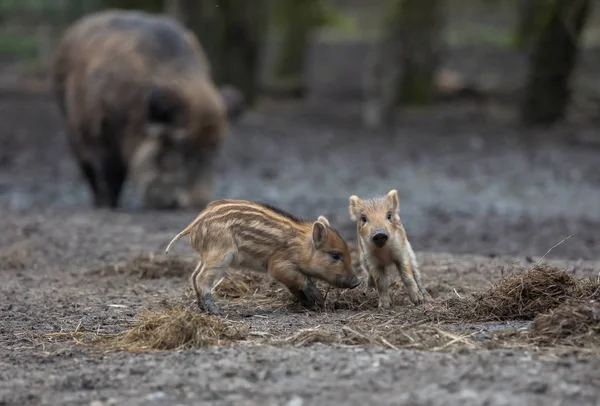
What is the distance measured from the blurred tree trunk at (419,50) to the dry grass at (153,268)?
11449 millimetres

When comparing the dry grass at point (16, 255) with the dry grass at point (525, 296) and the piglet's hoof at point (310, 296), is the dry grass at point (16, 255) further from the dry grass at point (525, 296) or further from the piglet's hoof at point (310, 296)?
the dry grass at point (525, 296)

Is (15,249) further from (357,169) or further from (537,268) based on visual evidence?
(357,169)

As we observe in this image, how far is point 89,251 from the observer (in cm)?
923

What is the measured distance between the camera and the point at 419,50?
20234mm

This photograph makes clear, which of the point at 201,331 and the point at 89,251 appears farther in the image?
the point at 89,251

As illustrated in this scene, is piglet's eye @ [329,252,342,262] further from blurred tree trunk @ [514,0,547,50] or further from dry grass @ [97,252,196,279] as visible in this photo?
blurred tree trunk @ [514,0,547,50]

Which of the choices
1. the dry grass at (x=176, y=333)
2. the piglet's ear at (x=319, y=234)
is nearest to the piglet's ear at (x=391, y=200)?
the piglet's ear at (x=319, y=234)

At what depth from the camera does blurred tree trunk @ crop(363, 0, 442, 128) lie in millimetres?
18688

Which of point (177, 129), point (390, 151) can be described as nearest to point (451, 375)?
point (177, 129)

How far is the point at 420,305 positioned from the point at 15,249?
3936 millimetres

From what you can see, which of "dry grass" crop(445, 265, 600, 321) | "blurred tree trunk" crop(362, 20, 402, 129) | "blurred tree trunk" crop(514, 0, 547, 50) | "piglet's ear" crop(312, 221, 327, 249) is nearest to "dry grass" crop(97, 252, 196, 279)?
"piglet's ear" crop(312, 221, 327, 249)

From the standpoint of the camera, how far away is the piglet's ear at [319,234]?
21.0 feet

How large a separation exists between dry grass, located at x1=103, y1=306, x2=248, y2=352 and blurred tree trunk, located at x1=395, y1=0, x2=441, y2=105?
13.9 metres

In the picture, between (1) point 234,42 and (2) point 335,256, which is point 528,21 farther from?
(2) point 335,256
